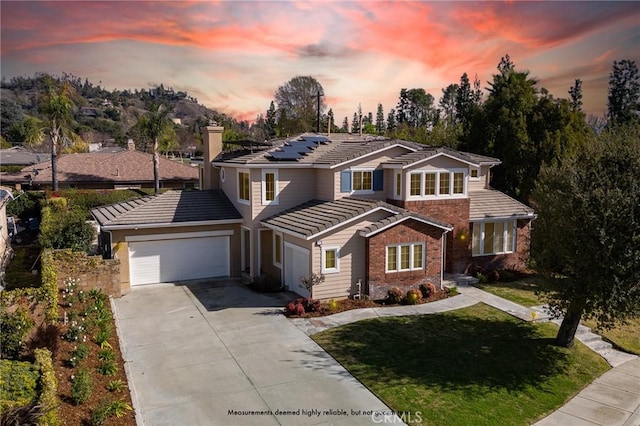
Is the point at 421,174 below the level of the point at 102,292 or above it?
above

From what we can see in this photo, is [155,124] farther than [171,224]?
Yes

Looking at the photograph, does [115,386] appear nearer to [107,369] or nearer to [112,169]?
[107,369]

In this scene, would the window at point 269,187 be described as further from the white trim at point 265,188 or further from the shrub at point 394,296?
the shrub at point 394,296

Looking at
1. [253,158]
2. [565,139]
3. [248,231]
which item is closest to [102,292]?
[248,231]

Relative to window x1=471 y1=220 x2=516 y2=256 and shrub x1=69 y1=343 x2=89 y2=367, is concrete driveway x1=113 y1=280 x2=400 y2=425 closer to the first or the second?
shrub x1=69 y1=343 x2=89 y2=367

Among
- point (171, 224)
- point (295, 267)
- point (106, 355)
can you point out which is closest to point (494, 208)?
point (295, 267)

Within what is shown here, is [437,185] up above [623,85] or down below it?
below

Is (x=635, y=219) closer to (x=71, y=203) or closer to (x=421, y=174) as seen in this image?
(x=421, y=174)
